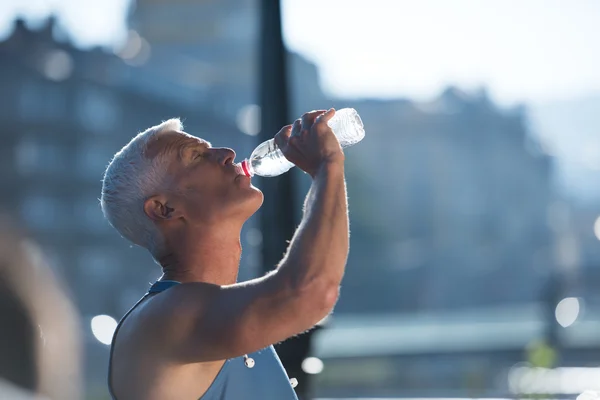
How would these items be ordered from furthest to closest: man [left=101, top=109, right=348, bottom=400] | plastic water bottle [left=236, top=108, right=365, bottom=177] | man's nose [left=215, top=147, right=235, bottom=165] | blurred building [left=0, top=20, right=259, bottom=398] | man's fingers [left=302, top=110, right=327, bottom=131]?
blurred building [left=0, top=20, right=259, bottom=398] → plastic water bottle [left=236, top=108, right=365, bottom=177] → man's nose [left=215, top=147, right=235, bottom=165] → man's fingers [left=302, top=110, right=327, bottom=131] → man [left=101, top=109, right=348, bottom=400]

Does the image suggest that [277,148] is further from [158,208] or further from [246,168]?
[158,208]

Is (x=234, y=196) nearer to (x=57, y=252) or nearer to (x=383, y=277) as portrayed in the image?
(x=57, y=252)

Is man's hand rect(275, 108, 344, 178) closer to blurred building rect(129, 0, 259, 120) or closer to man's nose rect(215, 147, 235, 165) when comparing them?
man's nose rect(215, 147, 235, 165)

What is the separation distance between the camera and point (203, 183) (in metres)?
1.07

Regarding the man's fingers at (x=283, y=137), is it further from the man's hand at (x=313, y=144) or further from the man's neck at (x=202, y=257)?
the man's neck at (x=202, y=257)

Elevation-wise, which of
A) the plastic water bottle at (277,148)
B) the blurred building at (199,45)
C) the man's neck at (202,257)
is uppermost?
the blurred building at (199,45)

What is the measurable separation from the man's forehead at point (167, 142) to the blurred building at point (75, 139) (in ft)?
21.0

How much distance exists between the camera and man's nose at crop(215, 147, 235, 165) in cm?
108

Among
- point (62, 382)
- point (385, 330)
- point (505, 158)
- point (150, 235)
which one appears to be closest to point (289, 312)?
point (150, 235)

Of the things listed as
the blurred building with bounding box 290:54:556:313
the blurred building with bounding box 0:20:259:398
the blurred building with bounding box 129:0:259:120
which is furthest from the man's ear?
the blurred building with bounding box 290:54:556:313

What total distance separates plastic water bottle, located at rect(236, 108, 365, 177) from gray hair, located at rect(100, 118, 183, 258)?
11 centimetres

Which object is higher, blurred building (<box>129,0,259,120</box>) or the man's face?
blurred building (<box>129,0,259,120</box>)

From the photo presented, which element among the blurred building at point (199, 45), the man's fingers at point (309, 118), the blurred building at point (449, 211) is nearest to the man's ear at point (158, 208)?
the man's fingers at point (309, 118)

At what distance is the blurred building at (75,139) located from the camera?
345 inches
